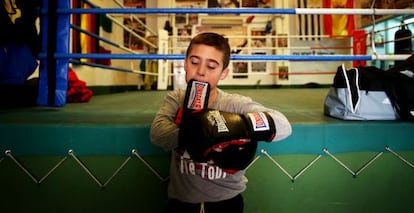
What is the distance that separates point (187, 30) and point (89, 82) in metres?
2.37

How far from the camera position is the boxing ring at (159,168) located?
0.89 meters

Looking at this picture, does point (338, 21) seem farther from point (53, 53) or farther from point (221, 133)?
point (221, 133)

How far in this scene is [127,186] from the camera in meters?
0.90

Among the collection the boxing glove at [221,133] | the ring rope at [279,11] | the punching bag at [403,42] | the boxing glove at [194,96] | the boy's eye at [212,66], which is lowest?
the boxing glove at [221,133]

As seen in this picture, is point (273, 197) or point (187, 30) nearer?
point (273, 197)

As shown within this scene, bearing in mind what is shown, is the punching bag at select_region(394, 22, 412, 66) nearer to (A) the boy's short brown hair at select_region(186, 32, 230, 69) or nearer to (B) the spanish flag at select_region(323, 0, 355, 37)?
(B) the spanish flag at select_region(323, 0, 355, 37)

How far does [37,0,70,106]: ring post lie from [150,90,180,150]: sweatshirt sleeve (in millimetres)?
836

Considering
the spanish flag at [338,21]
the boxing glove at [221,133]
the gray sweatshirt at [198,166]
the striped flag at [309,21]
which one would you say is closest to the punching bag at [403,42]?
the spanish flag at [338,21]

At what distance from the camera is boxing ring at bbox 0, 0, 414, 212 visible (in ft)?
2.93

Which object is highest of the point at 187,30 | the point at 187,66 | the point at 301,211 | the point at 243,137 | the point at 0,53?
the point at 187,30

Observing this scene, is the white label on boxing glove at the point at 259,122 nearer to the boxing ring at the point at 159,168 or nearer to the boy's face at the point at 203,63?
the boy's face at the point at 203,63

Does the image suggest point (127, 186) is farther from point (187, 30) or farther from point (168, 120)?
point (187, 30)

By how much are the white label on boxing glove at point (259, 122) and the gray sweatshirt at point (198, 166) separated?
0.06 m

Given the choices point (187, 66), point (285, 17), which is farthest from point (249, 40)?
point (187, 66)
